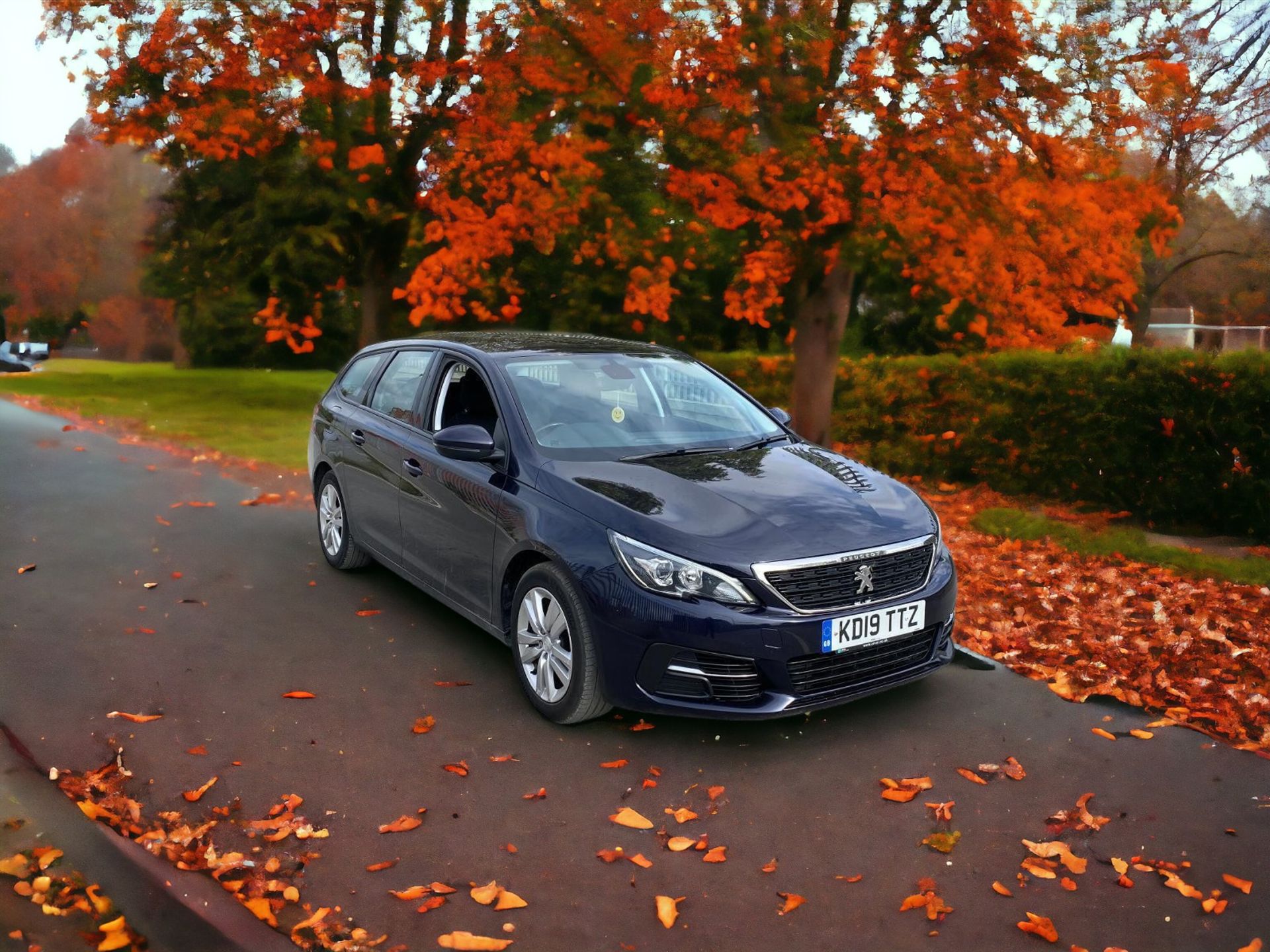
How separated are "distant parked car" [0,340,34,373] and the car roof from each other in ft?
133

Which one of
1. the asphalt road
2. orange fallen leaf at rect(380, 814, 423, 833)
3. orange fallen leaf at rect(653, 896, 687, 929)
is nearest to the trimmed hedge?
the asphalt road

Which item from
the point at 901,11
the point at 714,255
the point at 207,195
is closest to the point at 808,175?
the point at 901,11

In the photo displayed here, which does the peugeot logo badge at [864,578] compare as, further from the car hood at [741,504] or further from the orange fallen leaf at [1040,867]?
the orange fallen leaf at [1040,867]

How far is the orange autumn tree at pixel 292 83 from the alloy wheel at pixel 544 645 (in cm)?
1408

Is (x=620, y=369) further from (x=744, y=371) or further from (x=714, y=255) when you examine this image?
(x=714, y=255)

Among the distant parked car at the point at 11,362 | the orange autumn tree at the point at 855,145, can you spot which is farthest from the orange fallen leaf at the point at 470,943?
the distant parked car at the point at 11,362

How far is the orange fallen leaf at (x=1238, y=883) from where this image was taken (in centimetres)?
379

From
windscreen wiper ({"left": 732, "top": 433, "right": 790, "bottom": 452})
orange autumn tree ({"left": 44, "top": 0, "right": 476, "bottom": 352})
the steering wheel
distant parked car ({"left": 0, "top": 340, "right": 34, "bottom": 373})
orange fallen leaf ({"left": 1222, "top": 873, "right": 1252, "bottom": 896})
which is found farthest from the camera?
distant parked car ({"left": 0, "top": 340, "right": 34, "bottom": 373})

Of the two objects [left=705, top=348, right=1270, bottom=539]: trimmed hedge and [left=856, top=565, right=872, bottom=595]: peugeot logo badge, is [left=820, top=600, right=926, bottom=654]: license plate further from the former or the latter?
[left=705, top=348, right=1270, bottom=539]: trimmed hedge

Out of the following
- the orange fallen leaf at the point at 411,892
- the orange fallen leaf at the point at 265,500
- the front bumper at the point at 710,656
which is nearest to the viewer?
the orange fallen leaf at the point at 411,892

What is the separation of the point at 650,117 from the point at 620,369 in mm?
7674

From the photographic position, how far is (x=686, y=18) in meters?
12.1

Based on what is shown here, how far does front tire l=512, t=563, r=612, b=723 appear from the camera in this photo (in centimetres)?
484

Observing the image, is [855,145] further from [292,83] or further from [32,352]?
[32,352]
